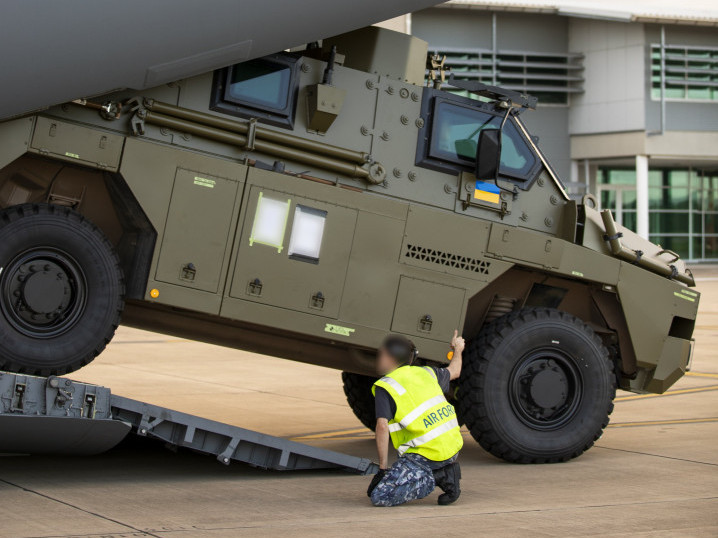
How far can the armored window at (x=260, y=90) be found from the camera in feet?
24.9

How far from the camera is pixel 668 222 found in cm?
3944

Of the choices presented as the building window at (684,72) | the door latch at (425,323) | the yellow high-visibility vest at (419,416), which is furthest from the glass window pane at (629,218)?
the yellow high-visibility vest at (419,416)

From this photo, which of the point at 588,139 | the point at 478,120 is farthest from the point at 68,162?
the point at 588,139

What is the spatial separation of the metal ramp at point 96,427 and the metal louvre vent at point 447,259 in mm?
1596

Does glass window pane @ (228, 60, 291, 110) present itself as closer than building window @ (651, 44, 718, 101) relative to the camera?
Yes

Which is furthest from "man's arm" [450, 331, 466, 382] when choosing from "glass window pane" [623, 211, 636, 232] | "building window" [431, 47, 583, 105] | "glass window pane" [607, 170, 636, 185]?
"glass window pane" [607, 170, 636, 185]

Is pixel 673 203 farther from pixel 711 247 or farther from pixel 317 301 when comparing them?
pixel 317 301

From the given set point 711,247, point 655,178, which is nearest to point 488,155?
point 655,178

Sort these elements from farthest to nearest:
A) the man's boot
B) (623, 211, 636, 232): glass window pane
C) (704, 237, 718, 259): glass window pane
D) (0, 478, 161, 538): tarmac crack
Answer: (704, 237, 718, 259): glass window pane < (623, 211, 636, 232): glass window pane < the man's boot < (0, 478, 161, 538): tarmac crack

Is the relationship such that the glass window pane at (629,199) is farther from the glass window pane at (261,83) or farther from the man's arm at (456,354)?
the man's arm at (456,354)

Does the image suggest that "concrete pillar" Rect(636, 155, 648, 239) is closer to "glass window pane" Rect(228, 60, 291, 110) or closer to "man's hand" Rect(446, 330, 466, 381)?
"glass window pane" Rect(228, 60, 291, 110)

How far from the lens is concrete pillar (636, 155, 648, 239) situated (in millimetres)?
36188

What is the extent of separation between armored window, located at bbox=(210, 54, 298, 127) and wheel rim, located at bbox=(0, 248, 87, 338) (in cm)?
153

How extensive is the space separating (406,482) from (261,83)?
2932 millimetres
